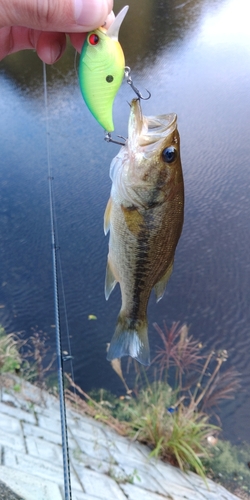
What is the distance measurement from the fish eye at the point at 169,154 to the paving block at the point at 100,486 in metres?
1.70

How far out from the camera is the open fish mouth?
1.15m

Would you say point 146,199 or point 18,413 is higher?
point 146,199

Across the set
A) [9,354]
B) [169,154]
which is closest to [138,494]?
[9,354]

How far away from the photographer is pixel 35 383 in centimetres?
280

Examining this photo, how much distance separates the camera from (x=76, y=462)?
215 centimetres

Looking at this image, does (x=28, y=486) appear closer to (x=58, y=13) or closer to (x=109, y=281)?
(x=109, y=281)

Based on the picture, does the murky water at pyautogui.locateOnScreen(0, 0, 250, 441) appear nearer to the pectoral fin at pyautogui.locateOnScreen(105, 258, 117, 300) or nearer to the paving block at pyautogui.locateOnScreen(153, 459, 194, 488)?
the paving block at pyautogui.locateOnScreen(153, 459, 194, 488)

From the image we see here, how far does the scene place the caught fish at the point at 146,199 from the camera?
1.17 m

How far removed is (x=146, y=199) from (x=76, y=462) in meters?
1.67

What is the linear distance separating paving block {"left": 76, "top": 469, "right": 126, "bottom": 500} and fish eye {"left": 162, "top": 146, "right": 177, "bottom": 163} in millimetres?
1696

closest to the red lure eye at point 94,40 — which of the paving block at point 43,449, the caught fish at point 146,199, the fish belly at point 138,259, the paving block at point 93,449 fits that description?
the caught fish at point 146,199

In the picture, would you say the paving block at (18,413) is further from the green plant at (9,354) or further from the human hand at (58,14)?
the human hand at (58,14)

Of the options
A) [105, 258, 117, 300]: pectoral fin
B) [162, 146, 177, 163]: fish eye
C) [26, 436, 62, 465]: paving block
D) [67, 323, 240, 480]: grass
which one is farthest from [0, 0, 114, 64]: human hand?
[26, 436, 62, 465]: paving block

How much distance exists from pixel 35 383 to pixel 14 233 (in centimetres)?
147
